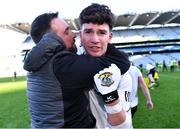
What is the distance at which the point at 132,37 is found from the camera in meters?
73.5

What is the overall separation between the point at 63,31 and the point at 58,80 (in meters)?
0.48

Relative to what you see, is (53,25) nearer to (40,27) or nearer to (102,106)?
(40,27)

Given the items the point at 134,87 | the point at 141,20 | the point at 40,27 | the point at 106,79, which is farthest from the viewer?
the point at 141,20

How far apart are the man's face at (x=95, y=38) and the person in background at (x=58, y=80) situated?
0.08 metres

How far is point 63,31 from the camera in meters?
3.15

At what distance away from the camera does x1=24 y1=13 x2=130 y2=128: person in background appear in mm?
2820

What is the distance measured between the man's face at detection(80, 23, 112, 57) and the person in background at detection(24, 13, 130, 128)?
80 mm

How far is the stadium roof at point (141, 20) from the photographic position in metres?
65.8

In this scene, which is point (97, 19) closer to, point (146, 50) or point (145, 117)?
point (145, 117)

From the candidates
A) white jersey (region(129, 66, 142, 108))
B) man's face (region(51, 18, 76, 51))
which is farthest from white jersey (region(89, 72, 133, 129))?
white jersey (region(129, 66, 142, 108))

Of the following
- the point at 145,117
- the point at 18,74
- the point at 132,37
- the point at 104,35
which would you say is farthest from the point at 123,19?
the point at 104,35

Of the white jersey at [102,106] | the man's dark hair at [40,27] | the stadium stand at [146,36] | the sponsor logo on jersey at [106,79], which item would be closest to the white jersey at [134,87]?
the white jersey at [102,106]

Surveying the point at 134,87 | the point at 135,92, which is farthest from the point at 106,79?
the point at 134,87

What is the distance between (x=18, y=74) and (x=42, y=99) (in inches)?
2363
